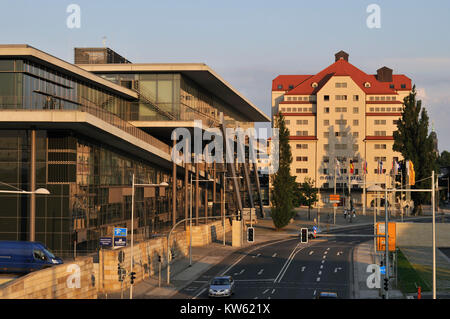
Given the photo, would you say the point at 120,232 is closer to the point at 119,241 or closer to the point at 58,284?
the point at 119,241

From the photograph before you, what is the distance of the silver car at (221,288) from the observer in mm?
44188

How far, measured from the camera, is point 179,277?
177 feet

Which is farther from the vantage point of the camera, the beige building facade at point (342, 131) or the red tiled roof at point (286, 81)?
the red tiled roof at point (286, 81)

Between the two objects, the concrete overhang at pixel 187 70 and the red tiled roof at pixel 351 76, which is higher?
the red tiled roof at pixel 351 76

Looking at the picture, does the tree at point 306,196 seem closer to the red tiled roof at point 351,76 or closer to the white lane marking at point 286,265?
the red tiled roof at point 351,76

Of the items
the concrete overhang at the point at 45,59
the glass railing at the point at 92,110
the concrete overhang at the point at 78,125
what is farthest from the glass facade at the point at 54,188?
the concrete overhang at the point at 45,59

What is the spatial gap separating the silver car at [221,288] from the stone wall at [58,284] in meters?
8.90

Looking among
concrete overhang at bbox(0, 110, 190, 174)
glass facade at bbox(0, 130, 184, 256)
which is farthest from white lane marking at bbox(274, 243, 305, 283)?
concrete overhang at bbox(0, 110, 190, 174)

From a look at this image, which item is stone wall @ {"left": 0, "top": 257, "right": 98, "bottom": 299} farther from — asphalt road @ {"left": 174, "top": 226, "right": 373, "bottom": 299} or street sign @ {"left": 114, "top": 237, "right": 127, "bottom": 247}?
asphalt road @ {"left": 174, "top": 226, "right": 373, "bottom": 299}

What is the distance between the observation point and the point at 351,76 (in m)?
155
